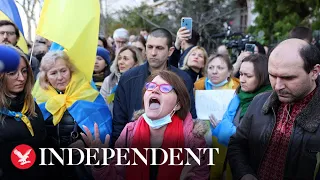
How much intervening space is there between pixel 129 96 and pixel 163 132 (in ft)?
3.88

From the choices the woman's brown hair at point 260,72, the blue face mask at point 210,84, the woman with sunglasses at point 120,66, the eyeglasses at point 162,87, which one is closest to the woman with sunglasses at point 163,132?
the eyeglasses at point 162,87

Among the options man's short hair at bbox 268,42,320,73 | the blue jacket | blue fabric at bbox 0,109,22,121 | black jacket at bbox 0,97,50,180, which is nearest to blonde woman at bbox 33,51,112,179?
the blue jacket

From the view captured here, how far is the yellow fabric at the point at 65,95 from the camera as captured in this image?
3693 mm

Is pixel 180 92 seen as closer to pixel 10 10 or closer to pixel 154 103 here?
pixel 154 103

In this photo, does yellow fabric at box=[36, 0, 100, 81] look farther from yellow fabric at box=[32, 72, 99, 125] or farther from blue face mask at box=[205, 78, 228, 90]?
blue face mask at box=[205, 78, 228, 90]

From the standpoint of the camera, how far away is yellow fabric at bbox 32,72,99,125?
369 centimetres

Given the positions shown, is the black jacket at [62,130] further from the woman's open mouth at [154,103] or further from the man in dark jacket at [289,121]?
the man in dark jacket at [289,121]

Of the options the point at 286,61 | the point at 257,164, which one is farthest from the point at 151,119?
the point at 286,61

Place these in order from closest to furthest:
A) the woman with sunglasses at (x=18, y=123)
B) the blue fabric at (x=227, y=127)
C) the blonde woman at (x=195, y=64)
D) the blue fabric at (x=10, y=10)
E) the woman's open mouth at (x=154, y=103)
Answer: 1. the woman's open mouth at (x=154, y=103)
2. the woman with sunglasses at (x=18, y=123)
3. the blue fabric at (x=227, y=127)
4. the blue fabric at (x=10, y=10)
5. the blonde woman at (x=195, y=64)

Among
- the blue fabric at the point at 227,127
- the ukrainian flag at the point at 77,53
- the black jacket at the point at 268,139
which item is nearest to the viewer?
the black jacket at the point at 268,139

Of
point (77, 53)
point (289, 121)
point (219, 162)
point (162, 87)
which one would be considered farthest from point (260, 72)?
point (77, 53)

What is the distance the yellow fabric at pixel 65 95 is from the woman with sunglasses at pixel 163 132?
0.97m

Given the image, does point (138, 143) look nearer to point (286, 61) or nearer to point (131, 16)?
point (286, 61)

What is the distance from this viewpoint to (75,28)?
399 centimetres
